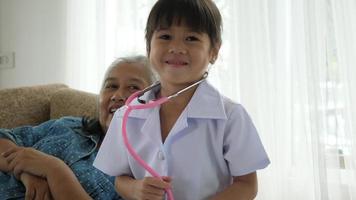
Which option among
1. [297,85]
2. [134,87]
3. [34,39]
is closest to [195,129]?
[134,87]

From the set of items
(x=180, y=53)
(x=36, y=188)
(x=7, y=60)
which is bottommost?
(x=36, y=188)

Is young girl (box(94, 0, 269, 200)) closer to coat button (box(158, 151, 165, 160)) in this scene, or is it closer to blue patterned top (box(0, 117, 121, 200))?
coat button (box(158, 151, 165, 160))

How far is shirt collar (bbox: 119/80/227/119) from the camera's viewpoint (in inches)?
32.2

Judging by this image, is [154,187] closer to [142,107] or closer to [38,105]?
[142,107]

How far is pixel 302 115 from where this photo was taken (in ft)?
4.55

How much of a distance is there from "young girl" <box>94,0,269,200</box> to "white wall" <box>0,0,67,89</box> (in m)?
1.60

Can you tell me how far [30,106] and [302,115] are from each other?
4.14ft

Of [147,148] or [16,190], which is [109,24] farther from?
[147,148]

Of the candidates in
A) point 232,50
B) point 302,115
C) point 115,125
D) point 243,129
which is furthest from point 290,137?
point 115,125

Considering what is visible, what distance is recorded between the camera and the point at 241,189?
0.81 meters

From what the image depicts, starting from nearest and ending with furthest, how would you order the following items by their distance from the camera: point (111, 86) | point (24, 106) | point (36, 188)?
point (36, 188), point (111, 86), point (24, 106)

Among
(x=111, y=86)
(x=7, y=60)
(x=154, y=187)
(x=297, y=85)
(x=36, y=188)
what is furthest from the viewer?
(x=7, y=60)

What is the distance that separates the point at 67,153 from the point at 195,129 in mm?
633

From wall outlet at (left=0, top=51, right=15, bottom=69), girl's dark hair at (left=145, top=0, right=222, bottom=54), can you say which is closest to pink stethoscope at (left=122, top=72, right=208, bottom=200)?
girl's dark hair at (left=145, top=0, right=222, bottom=54)
